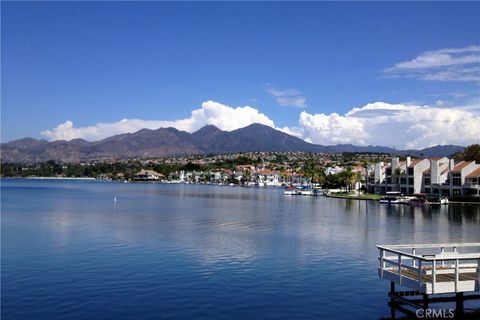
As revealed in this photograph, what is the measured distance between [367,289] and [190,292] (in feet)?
30.1

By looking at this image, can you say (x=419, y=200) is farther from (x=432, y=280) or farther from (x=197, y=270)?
(x=432, y=280)

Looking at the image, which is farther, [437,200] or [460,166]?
[460,166]

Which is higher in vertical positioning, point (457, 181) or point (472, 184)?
point (457, 181)

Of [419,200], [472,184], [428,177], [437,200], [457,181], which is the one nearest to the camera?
[419,200]

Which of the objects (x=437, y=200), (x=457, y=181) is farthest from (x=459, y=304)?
(x=457, y=181)

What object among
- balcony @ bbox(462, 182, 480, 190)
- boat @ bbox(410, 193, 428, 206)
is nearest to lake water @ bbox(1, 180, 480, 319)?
boat @ bbox(410, 193, 428, 206)

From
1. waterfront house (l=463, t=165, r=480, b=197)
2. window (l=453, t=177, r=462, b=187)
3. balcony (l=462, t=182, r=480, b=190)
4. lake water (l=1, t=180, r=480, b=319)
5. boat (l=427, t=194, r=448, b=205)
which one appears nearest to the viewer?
lake water (l=1, t=180, r=480, b=319)

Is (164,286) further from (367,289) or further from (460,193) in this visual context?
(460,193)

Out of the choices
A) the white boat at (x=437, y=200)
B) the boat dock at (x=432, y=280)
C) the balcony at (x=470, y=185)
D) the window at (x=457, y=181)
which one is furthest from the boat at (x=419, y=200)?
the boat dock at (x=432, y=280)

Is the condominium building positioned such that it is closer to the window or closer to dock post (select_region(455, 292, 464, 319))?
the window

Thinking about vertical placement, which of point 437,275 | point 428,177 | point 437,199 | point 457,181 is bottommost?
point 437,275

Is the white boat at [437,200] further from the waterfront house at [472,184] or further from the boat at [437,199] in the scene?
the waterfront house at [472,184]

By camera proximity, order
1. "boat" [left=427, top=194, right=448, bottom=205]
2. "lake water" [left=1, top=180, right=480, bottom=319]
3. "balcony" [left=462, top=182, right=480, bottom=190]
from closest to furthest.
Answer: "lake water" [left=1, top=180, right=480, bottom=319], "boat" [left=427, top=194, right=448, bottom=205], "balcony" [left=462, top=182, right=480, bottom=190]

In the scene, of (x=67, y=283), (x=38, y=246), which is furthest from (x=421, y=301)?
(x=38, y=246)
